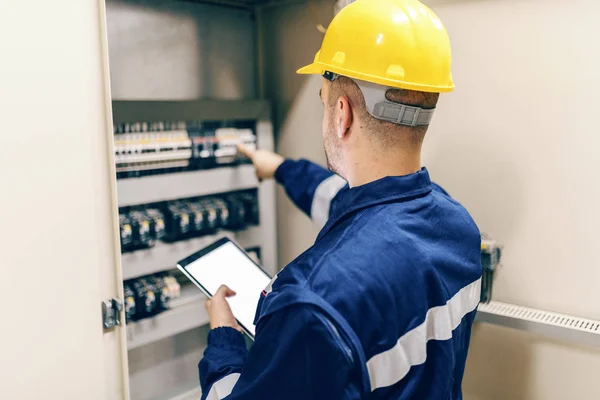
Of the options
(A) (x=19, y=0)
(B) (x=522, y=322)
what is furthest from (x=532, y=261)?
(A) (x=19, y=0)

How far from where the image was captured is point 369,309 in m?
0.80

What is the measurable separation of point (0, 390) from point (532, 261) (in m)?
1.16

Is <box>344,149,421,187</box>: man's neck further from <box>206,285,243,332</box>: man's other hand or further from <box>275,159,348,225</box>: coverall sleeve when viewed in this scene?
<box>275,159,348,225</box>: coverall sleeve

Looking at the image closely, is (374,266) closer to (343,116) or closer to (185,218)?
(343,116)

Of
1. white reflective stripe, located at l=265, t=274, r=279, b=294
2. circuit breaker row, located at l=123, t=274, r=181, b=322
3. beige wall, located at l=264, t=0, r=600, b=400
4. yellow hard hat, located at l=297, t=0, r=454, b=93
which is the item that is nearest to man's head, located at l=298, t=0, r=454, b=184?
→ yellow hard hat, located at l=297, t=0, r=454, b=93

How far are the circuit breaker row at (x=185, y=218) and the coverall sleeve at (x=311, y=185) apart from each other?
184 millimetres

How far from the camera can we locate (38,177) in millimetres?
1016

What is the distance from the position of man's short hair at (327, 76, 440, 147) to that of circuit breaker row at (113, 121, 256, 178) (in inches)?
28.1

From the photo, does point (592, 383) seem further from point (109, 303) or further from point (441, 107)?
point (109, 303)

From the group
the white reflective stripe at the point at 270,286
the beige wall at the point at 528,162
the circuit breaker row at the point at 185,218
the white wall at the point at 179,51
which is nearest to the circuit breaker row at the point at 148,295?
the circuit breaker row at the point at 185,218

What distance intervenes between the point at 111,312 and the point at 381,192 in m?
0.62

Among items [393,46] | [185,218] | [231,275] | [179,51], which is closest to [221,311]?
[231,275]

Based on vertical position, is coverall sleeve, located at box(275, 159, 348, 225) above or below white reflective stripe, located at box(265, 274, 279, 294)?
above

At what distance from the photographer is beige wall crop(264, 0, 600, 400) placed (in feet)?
3.92
